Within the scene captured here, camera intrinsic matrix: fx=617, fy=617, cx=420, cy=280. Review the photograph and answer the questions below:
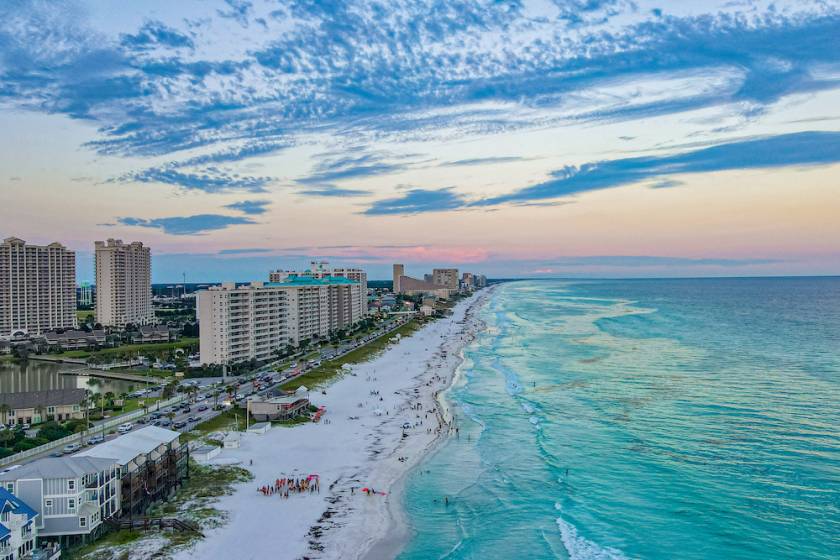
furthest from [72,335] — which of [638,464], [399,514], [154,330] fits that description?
[638,464]

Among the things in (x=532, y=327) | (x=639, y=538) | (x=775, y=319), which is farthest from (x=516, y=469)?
(x=775, y=319)

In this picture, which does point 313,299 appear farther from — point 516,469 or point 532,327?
point 516,469

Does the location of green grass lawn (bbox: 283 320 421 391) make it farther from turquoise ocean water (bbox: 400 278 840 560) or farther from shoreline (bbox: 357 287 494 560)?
shoreline (bbox: 357 287 494 560)

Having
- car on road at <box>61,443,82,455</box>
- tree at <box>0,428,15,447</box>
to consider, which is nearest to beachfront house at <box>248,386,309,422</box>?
car on road at <box>61,443,82,455</box>

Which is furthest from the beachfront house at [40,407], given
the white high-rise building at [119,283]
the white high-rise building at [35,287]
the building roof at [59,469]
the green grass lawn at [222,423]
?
the white high-rise building at [119,283]

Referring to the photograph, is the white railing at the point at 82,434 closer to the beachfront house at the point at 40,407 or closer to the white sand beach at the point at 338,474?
the beachfront house at the point at 40,407

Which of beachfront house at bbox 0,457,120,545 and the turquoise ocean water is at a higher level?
beachfront house at bbox 0,457,120,545

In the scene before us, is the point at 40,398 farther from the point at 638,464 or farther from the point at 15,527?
the point at 638,464
